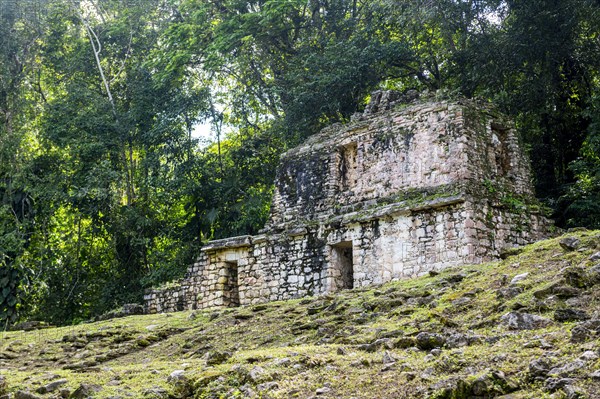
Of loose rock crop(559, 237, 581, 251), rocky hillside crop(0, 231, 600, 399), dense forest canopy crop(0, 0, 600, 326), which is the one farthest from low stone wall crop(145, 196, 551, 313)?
dense forest canopy crop(0, 0, 600, 326)

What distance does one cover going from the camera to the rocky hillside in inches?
189

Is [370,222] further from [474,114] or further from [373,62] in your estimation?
[373,62]

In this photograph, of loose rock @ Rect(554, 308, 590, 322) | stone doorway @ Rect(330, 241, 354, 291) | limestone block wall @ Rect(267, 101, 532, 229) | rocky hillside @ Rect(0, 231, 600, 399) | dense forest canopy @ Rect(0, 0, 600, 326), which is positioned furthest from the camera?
dense forest canopy @ Rect(0, 0, 600, 326)

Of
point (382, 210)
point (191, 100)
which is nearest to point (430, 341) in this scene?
point (382, 210)

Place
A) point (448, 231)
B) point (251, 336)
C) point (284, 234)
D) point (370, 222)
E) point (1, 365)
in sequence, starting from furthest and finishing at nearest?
point (284, 234) < point (370, 222) < point (448, 231) < point (1, 365) < point (251, 336)

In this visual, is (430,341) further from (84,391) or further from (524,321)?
(84,391)

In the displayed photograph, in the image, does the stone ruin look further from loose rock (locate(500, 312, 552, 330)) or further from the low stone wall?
loose rock (locate(500, 312, 552, 330))

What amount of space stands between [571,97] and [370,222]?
7.48 metres

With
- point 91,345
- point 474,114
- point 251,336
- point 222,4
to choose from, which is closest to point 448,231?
point 474,114

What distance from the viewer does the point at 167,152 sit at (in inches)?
843

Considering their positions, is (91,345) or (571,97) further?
(571,97)

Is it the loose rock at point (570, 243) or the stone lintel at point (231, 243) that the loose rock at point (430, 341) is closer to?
the loose rock at point (570, 243)

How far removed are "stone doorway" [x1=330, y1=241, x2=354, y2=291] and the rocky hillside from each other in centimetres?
322

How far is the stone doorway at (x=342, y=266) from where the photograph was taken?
530 inches
